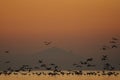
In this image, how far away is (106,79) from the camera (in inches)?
2697
